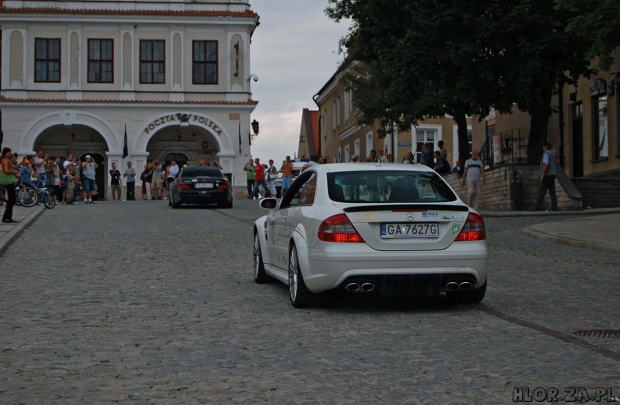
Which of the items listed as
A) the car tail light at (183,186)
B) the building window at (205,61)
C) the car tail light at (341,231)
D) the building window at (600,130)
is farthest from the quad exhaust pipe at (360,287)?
the building window at (205,61)

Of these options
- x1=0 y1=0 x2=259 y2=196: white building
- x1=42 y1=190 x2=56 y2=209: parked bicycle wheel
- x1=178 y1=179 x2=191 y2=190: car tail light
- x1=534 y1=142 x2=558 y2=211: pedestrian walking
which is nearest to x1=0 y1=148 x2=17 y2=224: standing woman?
x1=42 y1=190 x2=56 y2=209: parked bicycle wheel

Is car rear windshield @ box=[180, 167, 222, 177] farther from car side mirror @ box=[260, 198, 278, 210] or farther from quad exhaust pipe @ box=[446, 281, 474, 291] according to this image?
quad exhaust pipe @ box=[446, 281, 474, 291]

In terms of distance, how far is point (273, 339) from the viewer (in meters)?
8.20

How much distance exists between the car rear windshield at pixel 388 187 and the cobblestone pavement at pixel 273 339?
3.46 ft

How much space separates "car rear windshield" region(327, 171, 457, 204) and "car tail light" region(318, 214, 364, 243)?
0.42 meters

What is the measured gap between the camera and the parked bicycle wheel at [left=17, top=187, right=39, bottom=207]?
32.0 metres

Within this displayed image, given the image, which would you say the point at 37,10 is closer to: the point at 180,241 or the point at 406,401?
the point at 180,241

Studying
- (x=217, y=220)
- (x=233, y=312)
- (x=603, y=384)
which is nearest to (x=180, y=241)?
(x=217, y=220)

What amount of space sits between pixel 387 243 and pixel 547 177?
19.6 meters

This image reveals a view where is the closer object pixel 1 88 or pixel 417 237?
pixel 417 237

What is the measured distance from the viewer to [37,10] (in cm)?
5544

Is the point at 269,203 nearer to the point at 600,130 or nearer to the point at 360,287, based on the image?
the point at 360,287

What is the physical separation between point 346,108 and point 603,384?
6603 cm

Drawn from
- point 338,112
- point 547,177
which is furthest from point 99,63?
point 547,177
